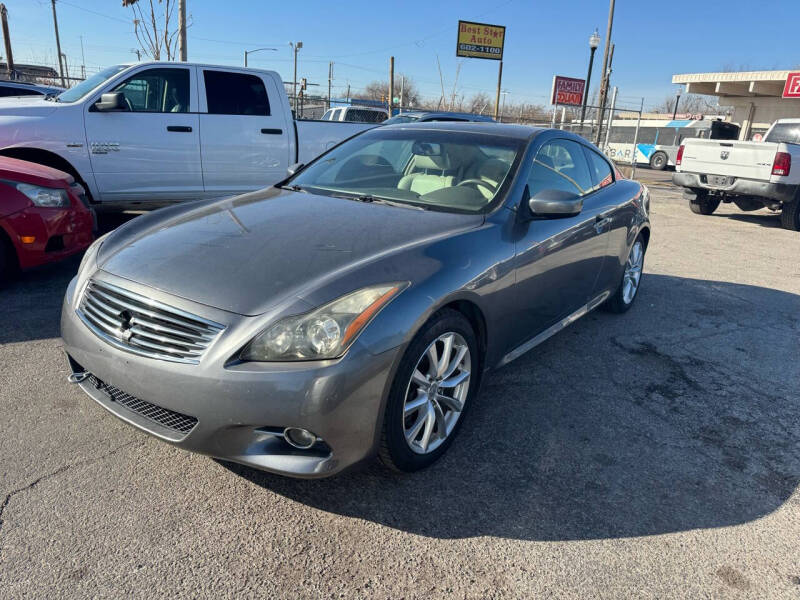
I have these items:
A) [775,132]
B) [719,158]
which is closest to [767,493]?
[719,158]

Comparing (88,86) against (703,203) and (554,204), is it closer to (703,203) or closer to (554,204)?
(554,204)

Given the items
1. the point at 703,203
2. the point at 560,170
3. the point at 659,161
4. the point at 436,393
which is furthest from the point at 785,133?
the point at 659,161

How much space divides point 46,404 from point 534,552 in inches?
102

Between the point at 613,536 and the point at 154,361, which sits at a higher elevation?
the point at 154,361

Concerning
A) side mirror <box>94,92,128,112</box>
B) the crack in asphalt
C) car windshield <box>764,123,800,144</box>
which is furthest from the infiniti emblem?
car windshield <box>764,123,800,144</box>

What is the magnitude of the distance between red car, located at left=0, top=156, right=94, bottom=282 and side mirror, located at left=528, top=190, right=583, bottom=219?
12.7 ft

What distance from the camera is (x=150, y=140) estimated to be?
6.61m

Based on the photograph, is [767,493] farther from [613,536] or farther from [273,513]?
[273,513]

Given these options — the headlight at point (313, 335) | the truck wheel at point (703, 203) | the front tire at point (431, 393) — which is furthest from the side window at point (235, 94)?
the truck wheel at point (703, 203)

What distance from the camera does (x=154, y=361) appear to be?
7.43 ft

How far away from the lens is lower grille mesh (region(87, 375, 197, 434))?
2.31 m

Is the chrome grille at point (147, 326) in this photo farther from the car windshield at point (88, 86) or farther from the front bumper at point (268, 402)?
the car windshield at point (88, 86)

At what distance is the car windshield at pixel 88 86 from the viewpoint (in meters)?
6.49

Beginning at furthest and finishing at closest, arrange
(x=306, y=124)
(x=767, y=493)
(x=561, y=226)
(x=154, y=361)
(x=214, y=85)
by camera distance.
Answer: (x=306, y=124) → (x=214, y=85) → (x=561, y=226) → (x=767, y=493) → (x=154, y=361)
